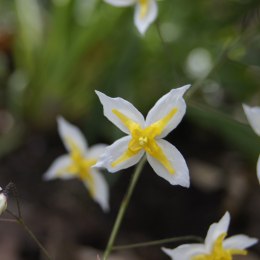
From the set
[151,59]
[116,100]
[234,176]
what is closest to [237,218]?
[234,176]

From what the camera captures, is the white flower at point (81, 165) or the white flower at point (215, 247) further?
the white flower at point (81, 165)

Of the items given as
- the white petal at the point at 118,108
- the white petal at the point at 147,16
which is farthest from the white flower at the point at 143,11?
the white petal at the point at 118,108

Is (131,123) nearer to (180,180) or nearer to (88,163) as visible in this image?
(180,180)

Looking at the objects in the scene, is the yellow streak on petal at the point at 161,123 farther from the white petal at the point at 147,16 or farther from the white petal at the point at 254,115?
the white petal at the point at 147,16

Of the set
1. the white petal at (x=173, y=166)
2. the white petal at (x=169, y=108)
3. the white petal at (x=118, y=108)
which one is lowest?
the white petal at (x=173, y=166)

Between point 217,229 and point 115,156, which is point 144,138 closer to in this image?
point 115,156

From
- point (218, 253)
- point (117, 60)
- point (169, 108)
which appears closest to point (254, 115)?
point (169, 108)
